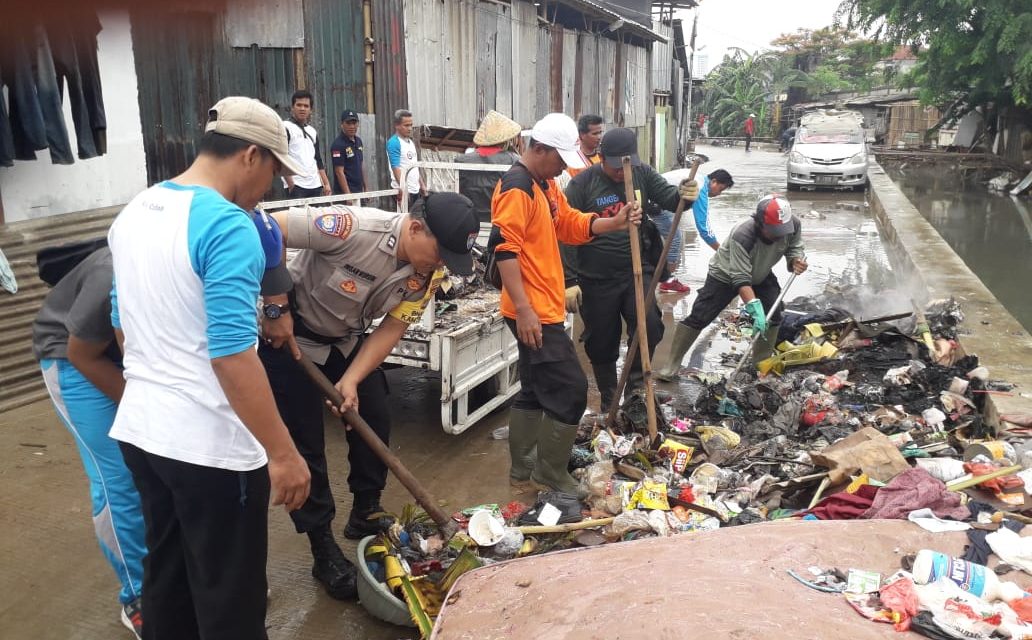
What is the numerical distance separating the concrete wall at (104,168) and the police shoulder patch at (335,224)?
12.6 ft

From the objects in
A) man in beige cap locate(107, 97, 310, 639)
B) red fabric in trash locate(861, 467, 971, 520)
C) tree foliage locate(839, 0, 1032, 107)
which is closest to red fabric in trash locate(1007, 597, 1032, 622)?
red fabric in trash locate(861, 467, 971, 520)

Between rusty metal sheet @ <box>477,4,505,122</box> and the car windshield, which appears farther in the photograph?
the car windshield

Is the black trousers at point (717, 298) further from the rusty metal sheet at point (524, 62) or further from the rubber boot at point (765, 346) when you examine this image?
the rusty metal sheet at point (524, 62)

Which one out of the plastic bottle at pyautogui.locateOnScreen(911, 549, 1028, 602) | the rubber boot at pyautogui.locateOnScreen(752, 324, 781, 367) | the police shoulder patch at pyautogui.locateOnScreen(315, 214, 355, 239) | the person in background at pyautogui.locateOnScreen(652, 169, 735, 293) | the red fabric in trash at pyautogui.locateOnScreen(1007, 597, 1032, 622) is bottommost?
the rubber boot at pyautogui.locateOnScreen(752, 324, 781, 367)

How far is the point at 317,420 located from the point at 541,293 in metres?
1.30

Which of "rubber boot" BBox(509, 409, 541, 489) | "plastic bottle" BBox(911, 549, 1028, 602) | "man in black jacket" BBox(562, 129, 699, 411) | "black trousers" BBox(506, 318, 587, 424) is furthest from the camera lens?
"man in black jacket" BBox(562, 129, 699, 411)

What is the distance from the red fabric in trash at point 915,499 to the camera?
3.11 meters

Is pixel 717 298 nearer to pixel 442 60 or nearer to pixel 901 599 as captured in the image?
pixel 901 599

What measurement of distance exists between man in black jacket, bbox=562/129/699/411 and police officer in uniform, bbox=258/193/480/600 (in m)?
1.95

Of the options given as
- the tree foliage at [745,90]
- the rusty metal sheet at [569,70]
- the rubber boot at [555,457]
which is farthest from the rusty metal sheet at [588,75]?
the tree foliage at [745,90]

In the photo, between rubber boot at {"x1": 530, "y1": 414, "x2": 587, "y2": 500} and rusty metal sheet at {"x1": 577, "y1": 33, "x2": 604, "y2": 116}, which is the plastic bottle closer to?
rubber boot at {"x1": 530, "y1": 414, "x2": 587, "y2": 500}

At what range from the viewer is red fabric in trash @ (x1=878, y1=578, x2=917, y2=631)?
2.26m

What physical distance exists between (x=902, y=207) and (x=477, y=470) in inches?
436

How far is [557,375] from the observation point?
3.98 metres
